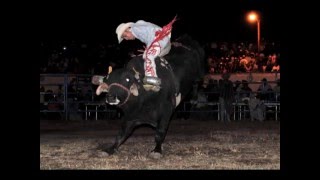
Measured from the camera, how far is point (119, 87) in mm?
7547

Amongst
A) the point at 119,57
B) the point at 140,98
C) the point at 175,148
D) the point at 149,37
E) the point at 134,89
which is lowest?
the point at 175,148

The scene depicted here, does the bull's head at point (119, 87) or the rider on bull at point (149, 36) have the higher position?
the rider on bull at point (149, 36)

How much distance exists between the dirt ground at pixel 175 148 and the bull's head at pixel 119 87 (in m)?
0.80

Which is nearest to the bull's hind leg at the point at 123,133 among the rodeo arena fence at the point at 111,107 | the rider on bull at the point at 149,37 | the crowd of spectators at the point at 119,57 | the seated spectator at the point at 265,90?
the rider on bull at the point at 149,37

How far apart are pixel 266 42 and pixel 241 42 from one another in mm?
955

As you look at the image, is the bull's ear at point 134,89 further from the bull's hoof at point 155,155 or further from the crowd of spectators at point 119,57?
the crowd of spectators at point 119,57

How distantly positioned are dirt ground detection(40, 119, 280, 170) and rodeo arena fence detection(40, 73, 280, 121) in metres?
2.51

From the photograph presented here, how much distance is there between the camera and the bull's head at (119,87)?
24.6 ft

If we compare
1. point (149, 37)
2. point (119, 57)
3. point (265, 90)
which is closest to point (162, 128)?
point (149, 37)

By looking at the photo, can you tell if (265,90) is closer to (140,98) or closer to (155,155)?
(140,98)

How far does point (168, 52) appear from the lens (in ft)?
29.6

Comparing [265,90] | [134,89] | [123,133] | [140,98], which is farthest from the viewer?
[265,90]

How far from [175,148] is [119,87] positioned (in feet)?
5.89
